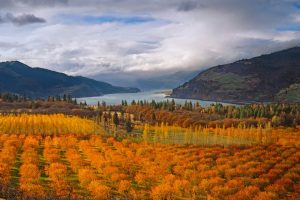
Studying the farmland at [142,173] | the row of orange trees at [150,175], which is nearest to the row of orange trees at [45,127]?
the farmland at [142,173]

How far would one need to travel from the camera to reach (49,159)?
274ft

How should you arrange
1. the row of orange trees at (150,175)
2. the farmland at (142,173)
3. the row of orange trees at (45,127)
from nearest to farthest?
the farmland at (142,173) < the row of orange trees at (150,175) < the row of orange trees at (45,127)

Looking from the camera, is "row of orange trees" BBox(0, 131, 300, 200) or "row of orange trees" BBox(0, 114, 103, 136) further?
"row of orange trees" BBox(0, 114, 103, 136)

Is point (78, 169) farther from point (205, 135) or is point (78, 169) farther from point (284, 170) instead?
point (205, 135)

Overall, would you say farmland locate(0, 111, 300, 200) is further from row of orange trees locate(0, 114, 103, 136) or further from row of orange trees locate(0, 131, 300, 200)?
row of orange trees locate(0, 114, 103, 136)

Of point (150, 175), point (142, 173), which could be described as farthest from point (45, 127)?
point (150, 175)

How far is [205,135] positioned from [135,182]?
244 feet

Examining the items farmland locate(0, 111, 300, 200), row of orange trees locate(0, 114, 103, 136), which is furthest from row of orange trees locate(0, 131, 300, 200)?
row of orange trees locate(0, 114, 103, 136)

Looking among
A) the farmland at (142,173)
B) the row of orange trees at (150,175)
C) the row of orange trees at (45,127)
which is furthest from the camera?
the row of orange trees at (45,127)

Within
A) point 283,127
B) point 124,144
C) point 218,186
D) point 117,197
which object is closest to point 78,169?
point 117,197

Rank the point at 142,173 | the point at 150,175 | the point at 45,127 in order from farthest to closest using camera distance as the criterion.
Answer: the point at 45,127 < the point at 142,173 < the point at 150,175

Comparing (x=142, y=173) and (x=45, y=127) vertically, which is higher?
(x=45, y=127)

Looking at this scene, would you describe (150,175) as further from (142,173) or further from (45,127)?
(45,127)

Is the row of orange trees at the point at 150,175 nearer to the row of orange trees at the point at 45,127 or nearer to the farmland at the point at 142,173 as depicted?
the farmland at the point at 142,173
